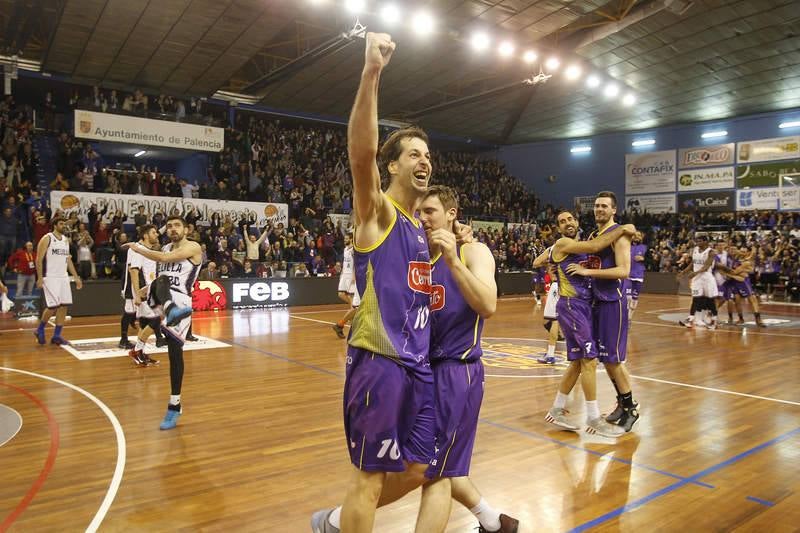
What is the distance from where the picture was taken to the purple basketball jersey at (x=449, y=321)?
8.86 ft

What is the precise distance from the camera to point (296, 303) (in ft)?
55.2

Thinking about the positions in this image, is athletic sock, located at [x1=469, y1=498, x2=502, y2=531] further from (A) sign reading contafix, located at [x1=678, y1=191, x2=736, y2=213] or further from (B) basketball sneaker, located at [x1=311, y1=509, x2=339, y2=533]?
(A) sign reading contafix, located at [x1=678, y1=191, x2=736, y2=213]

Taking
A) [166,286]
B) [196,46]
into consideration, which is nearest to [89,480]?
[166,286]

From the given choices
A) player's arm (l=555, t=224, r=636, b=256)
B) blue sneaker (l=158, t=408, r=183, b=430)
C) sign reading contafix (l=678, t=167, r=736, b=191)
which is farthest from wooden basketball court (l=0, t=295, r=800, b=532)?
sign reading contafix (l=678, t=167, r=736, b=191)

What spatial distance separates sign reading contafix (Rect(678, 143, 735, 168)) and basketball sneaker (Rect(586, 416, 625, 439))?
26.6m

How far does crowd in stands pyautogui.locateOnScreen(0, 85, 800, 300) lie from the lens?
51.5 feet

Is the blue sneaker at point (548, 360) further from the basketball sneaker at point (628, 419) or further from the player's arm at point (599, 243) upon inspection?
the player's arm at point (599, 243)

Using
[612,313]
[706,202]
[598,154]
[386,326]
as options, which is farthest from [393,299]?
[598,154]

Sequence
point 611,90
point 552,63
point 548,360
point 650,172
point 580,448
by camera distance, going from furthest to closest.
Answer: point 650,172
point 611,90
point 552,63
point 548,360
point 580,448

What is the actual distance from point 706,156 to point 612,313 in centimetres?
2667

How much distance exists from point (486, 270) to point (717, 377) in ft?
21.1

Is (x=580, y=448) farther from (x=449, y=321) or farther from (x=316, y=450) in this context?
(x=449, y=321)

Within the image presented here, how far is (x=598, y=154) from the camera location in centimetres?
3133

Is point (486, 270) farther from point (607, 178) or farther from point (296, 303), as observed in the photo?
point (607, 178)
